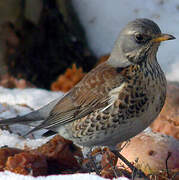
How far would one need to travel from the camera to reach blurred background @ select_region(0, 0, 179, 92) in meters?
7.58

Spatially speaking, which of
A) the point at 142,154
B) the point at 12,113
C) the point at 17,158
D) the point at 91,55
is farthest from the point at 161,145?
the point at 91,55

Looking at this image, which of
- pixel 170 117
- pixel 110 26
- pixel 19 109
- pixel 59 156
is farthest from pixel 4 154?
pixel 110 26

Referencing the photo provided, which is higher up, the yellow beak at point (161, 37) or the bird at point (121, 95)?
the yellow beak at point (161, 37)

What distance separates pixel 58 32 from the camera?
8.08 m

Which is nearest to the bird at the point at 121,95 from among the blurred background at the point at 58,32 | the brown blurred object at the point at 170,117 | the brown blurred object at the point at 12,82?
the brown blurred object at the point at 170,117

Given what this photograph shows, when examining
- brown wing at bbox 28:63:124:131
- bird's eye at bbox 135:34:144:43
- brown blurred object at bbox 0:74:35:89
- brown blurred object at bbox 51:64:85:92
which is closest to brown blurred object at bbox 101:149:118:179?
brown wing at bbox 28:63:124:131

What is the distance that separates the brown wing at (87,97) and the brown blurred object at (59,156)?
19cm

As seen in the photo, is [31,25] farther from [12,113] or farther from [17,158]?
[17,158]

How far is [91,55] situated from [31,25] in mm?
1103

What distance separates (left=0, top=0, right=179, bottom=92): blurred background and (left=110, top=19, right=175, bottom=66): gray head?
3052mm

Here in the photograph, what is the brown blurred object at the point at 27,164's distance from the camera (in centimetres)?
402

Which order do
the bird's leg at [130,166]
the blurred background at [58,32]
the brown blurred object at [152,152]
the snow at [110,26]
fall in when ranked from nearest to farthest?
1. the bird's leg at [130,166]
2. the brown blurred object at [152,152]
3. the snow at [110,26]
4. the blurred background at [58,32]

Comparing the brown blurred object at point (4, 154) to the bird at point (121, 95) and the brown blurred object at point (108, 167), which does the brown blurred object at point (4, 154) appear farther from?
the brown blurred object at point (108, 167)

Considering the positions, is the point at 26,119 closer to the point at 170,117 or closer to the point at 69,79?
the point at 170,117
